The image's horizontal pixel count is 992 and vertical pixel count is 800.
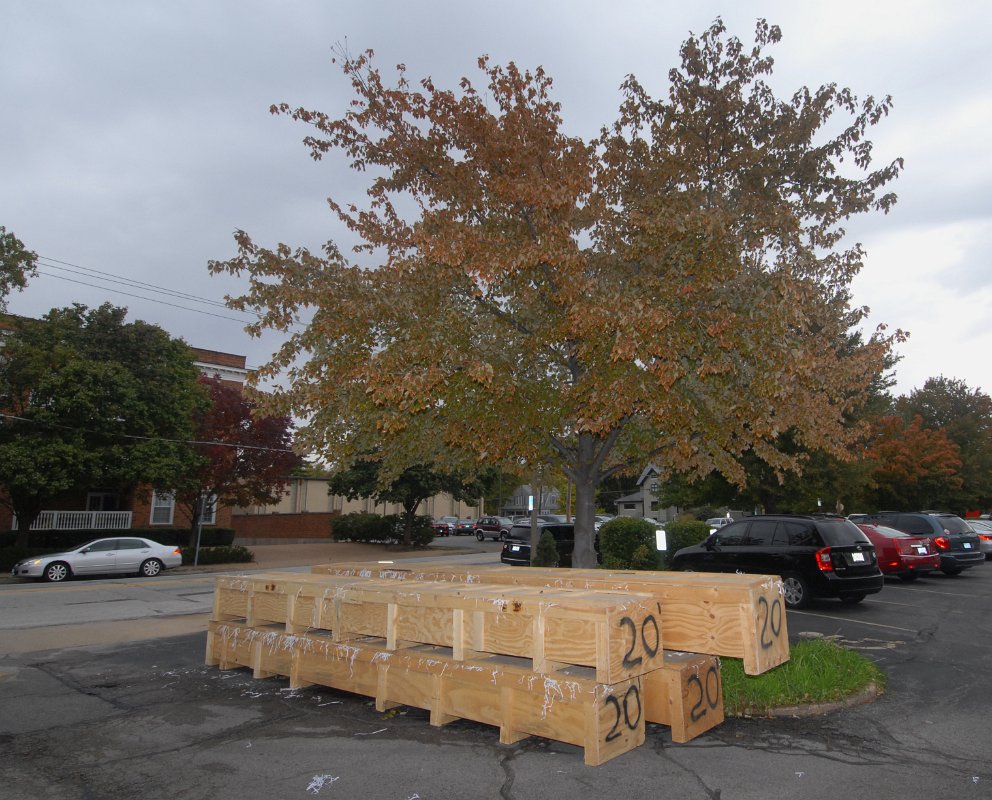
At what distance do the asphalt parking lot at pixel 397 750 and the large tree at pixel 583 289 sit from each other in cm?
321

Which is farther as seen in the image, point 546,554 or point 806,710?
point 546,554

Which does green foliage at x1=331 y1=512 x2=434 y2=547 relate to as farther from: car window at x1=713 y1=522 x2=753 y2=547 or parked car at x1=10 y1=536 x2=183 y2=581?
car window at x1=713 y1=522 x2=753 y2=547

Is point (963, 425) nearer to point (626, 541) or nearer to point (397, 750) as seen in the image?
point (626, 541)

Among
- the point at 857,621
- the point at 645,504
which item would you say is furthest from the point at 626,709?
the point at 645,504

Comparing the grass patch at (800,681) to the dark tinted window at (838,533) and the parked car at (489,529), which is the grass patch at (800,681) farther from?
the parked car at (489,529)

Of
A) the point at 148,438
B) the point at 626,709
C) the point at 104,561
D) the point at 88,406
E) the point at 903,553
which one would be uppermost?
the point at 88,406

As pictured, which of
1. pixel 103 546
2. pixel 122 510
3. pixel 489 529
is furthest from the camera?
pixel 489 529

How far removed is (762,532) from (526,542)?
10.1m

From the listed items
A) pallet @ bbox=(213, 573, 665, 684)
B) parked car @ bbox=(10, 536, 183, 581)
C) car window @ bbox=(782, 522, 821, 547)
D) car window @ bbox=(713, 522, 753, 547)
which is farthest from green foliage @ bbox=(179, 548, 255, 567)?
pallet @ bbox=(213, 573, 665, 684)

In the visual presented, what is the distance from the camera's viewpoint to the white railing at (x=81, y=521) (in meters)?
27.7

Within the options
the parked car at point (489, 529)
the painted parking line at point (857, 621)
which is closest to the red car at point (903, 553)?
the painted parking line at point (857, 621)

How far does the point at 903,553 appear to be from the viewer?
1560cm

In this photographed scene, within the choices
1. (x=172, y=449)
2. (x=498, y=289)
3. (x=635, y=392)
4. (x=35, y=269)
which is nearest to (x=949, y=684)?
(x=635, y=392)

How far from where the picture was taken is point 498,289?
1006cm
